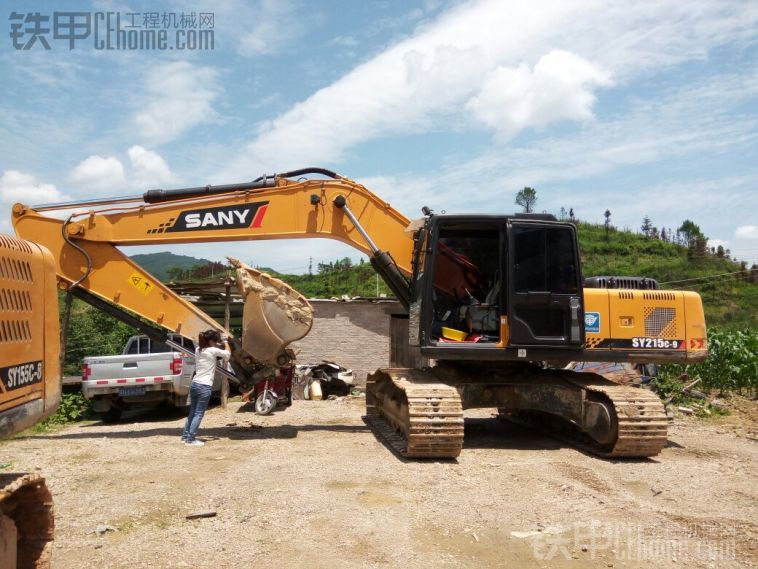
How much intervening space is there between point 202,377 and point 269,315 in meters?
1.23

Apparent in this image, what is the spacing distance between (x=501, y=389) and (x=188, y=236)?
16.1 feet

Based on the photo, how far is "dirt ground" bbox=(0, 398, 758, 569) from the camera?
15.2 feet

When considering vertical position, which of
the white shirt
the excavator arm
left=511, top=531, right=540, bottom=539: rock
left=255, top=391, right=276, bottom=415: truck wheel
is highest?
the excavator arm

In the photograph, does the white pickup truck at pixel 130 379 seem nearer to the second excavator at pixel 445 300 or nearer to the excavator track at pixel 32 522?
the second excavator at pixel 445 300

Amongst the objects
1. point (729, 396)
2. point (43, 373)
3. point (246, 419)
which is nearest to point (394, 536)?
point (43, 373)

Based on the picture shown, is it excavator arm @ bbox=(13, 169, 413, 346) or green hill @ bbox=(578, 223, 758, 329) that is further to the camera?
green hill @ bbox=(578, 223, 758, 329)

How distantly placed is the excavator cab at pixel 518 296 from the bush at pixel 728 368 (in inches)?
283

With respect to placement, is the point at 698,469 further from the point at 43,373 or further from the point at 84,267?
the point at 84,267

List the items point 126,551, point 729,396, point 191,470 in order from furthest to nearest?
1. point 729,396
2. point 191,470
3. point 126,551

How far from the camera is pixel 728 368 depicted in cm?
1458

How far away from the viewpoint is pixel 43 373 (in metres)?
3.51

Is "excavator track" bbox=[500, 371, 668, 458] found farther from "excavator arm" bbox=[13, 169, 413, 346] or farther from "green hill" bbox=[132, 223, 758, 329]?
"green hill" bbox=[132, 223, 758, 329]

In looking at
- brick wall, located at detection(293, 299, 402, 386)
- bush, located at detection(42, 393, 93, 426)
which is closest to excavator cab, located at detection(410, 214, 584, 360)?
bush, located at detection(42, 393, 93, 426)

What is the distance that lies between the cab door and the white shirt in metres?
3.97
